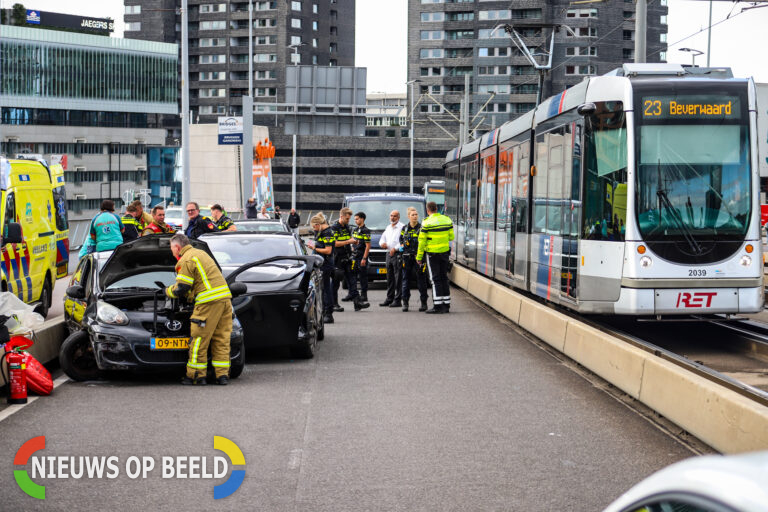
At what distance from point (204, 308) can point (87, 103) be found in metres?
106

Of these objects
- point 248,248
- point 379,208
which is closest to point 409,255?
point 248,248

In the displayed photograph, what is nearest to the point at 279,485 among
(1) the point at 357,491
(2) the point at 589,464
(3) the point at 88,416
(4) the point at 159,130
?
(1) the point at 357,491

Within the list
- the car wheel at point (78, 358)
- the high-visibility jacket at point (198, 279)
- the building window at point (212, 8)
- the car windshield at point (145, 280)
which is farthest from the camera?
the building window at point (212, 8)

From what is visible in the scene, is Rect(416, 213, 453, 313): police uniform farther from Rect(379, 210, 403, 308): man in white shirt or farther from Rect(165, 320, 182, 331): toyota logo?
Rect(165, 320, 182, 331): toyota logo

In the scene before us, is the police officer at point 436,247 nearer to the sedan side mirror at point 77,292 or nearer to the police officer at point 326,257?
the police officer at point 326,257

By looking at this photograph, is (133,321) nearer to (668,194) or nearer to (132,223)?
(668,194)

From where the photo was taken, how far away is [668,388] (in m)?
8.95

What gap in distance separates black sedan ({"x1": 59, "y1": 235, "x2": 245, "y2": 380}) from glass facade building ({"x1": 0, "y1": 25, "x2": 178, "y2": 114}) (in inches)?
3878

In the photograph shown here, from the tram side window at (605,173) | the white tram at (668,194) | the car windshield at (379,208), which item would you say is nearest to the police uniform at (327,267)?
the white tram at (668,194)

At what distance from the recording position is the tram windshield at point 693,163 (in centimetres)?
1323

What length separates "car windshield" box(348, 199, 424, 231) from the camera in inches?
1030

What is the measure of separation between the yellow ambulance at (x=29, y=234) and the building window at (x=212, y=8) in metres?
121

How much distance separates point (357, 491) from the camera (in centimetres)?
651

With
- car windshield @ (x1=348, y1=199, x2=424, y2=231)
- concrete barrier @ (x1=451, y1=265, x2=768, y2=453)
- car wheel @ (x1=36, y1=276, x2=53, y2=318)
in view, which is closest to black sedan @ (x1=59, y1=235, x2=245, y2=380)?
concrete barrier @ (x1=451, y1=265, x2=768, y2=453)
